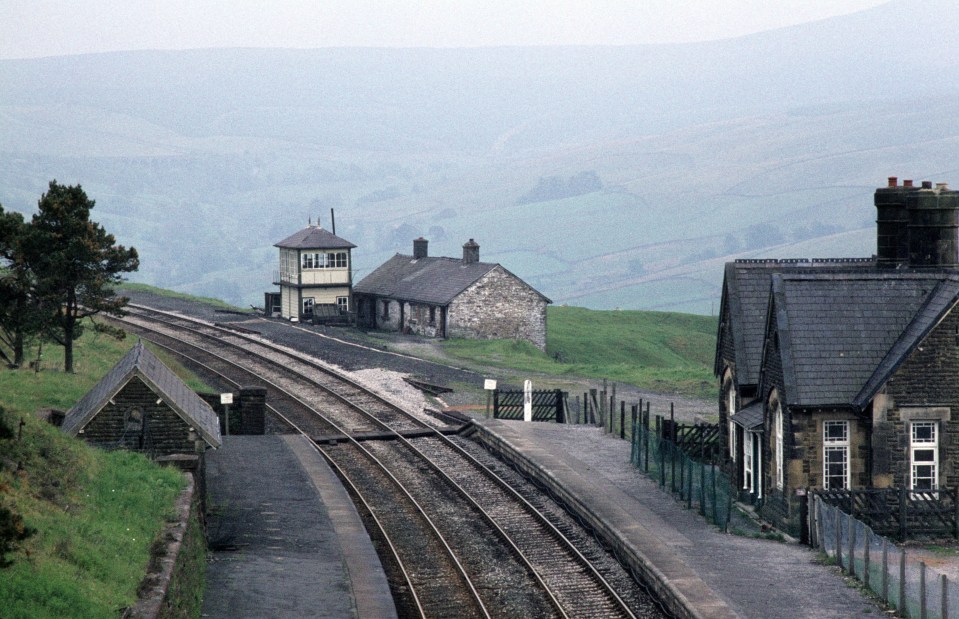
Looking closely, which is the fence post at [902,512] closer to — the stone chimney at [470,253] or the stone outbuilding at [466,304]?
the stone outbuilding at [466,304]

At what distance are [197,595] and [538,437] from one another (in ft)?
64.3

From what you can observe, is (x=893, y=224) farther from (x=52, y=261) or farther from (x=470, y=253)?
(x=470, y=253)

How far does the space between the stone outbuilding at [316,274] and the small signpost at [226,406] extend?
40.9m

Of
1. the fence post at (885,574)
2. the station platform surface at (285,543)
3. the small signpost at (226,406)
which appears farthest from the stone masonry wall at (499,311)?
the fence post at (885,574)

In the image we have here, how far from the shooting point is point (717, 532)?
28266 millimetres

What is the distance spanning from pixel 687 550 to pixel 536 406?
20693 millimetres

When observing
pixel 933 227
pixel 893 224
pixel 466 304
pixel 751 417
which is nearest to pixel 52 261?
pixel 751 417

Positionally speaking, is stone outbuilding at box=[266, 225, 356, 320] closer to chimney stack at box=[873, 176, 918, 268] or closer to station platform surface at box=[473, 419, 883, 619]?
station platform surface at box=[473, 419, 883, 619]

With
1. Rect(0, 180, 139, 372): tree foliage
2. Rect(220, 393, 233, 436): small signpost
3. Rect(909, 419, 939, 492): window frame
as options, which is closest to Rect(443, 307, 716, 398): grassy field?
Rect(220, 393, 233, 436): small signpost

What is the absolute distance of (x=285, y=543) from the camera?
1046 inches

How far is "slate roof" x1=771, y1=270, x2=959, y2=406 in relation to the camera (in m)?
28.9

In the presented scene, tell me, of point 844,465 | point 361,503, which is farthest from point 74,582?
point 844,465

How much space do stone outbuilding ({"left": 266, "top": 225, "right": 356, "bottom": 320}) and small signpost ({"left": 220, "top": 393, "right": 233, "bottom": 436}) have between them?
40.9 metres

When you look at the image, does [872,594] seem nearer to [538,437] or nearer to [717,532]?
[717,532]
